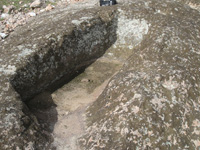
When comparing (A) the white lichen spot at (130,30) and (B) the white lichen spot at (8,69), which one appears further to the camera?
(A) the white lichen spot at (130,30)

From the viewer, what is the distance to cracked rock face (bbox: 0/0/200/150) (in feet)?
16.8

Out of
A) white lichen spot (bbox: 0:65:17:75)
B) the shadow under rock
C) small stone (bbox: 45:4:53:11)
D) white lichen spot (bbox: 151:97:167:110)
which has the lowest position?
small stone (bbox: 45:4:53:11)

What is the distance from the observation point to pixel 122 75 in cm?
650

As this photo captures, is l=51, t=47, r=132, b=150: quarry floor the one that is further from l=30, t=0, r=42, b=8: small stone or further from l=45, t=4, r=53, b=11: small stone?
l=30, t=0, r=42, b=8: small stone

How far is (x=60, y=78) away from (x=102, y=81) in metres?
1.44

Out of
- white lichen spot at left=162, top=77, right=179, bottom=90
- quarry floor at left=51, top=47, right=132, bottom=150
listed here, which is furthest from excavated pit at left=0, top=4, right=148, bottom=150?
white lichen spot at left=162, top=77, right=179, bottom=90

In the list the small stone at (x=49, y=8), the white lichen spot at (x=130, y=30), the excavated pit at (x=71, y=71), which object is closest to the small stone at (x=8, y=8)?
the small stone at (x=49, y=8)

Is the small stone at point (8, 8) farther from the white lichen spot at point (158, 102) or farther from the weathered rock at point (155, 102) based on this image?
the white lichen spot at point (158, 102)

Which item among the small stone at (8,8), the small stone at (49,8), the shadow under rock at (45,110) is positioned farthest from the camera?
the small stone at (49,8)

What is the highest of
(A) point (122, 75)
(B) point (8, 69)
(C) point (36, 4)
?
(B) point (8, 69)

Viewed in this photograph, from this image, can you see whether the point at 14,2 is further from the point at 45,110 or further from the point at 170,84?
the point at 170,84

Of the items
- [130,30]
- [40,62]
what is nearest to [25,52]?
[40,62]

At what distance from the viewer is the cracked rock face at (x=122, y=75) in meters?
5.11

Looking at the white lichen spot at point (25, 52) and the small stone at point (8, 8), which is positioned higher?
the white lichen spot at point (25, 52)
